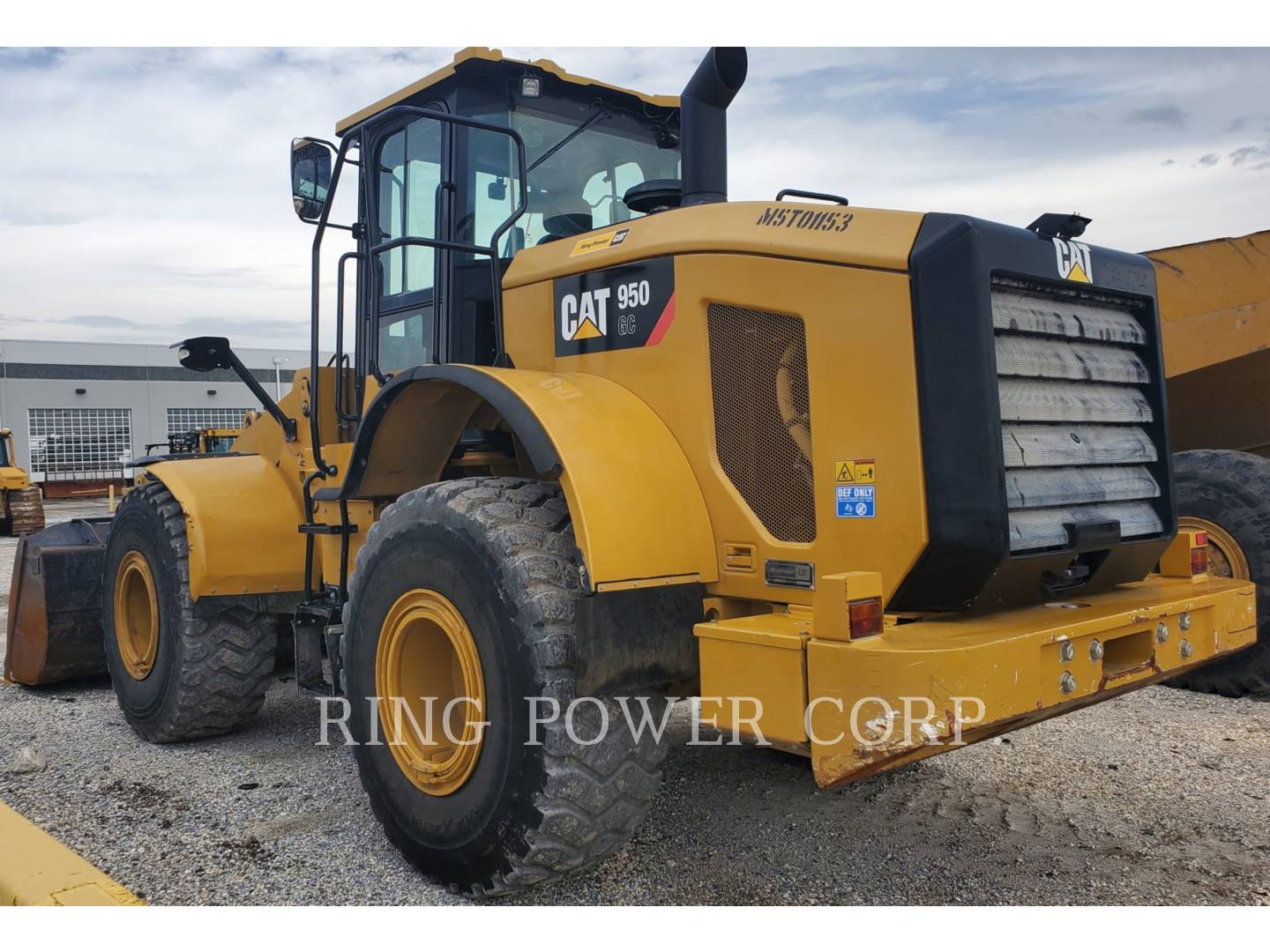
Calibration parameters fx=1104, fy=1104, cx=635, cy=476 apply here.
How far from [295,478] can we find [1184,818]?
13.8ft

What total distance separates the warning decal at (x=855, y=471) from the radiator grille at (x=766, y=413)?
14 centimetres

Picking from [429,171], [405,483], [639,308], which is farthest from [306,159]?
[639,308]

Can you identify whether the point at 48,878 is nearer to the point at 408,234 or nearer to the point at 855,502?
the point at 855,502

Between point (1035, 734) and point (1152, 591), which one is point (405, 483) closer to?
point (1152, 591)

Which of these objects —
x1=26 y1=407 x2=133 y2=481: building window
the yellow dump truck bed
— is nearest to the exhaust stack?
the yellow dump truck bed

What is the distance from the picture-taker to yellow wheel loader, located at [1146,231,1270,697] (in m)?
5.78

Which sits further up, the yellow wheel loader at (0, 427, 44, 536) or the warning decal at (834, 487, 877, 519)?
the yellow wheel loader at (0, 427, 44, 536)

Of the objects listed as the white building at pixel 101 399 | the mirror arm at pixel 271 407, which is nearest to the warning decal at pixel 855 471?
the mirror arm at pixel 271 407

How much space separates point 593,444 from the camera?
339cm

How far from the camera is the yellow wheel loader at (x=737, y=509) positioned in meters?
3.05

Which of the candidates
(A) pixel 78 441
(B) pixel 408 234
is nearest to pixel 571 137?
(B) pixel 408 234

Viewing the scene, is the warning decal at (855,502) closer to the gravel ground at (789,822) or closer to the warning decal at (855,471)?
the warning decal at (855,471)

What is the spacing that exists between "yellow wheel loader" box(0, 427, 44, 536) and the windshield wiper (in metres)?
21.6

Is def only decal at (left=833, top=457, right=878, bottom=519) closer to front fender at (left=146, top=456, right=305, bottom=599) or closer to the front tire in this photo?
the front tire
